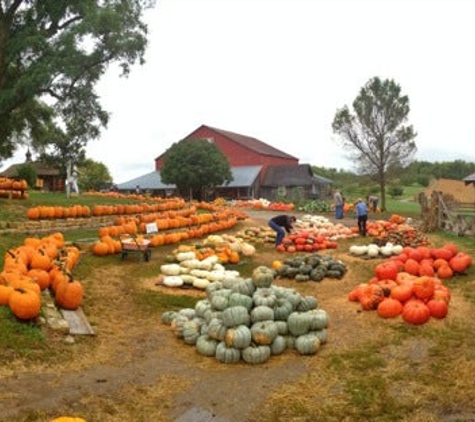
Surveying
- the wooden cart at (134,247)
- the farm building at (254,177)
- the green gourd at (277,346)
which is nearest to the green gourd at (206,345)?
the green gourd at (277,346)

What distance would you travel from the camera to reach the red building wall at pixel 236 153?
6128cm

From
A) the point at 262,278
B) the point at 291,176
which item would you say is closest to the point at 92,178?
the point at 291,176

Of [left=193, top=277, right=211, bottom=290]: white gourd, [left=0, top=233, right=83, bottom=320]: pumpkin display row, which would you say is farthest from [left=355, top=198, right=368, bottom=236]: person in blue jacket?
[left=0, top=233, right=83, bottom=320]: pumpkin display row

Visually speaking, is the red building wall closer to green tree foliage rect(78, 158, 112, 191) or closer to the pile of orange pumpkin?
green tree foliage rect(78, 158, 112, 191)

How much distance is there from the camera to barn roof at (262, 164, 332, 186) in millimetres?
56500

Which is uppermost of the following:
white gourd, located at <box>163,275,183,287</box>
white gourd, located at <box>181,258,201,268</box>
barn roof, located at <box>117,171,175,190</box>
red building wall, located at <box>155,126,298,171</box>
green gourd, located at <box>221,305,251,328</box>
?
red building wall, located at <box>155,126,298,171</box>

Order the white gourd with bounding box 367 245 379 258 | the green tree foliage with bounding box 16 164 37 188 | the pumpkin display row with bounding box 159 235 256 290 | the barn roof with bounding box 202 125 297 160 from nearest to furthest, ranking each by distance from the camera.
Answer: the pumpkin display row with bounding box 159 235 256 290 < the white gourd with bounding box 367 245 379 258 < the green tree foliage with bounding box 16 164 37 188 < the barn roof with bounding box 202 125 297 160

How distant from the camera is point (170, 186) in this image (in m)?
57.2

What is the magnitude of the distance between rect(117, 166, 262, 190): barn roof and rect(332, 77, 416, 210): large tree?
1178cm

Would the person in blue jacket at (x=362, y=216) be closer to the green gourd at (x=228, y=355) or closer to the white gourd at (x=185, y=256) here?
the white gourd at (x=185, y=256)

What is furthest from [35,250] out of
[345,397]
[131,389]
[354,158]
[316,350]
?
[354,158]

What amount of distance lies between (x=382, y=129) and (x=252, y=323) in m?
44.1

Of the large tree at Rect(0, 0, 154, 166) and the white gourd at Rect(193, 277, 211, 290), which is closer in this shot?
the white gourd at Rect(193, 277, 211, 290)

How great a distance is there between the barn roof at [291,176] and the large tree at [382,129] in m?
7.93
